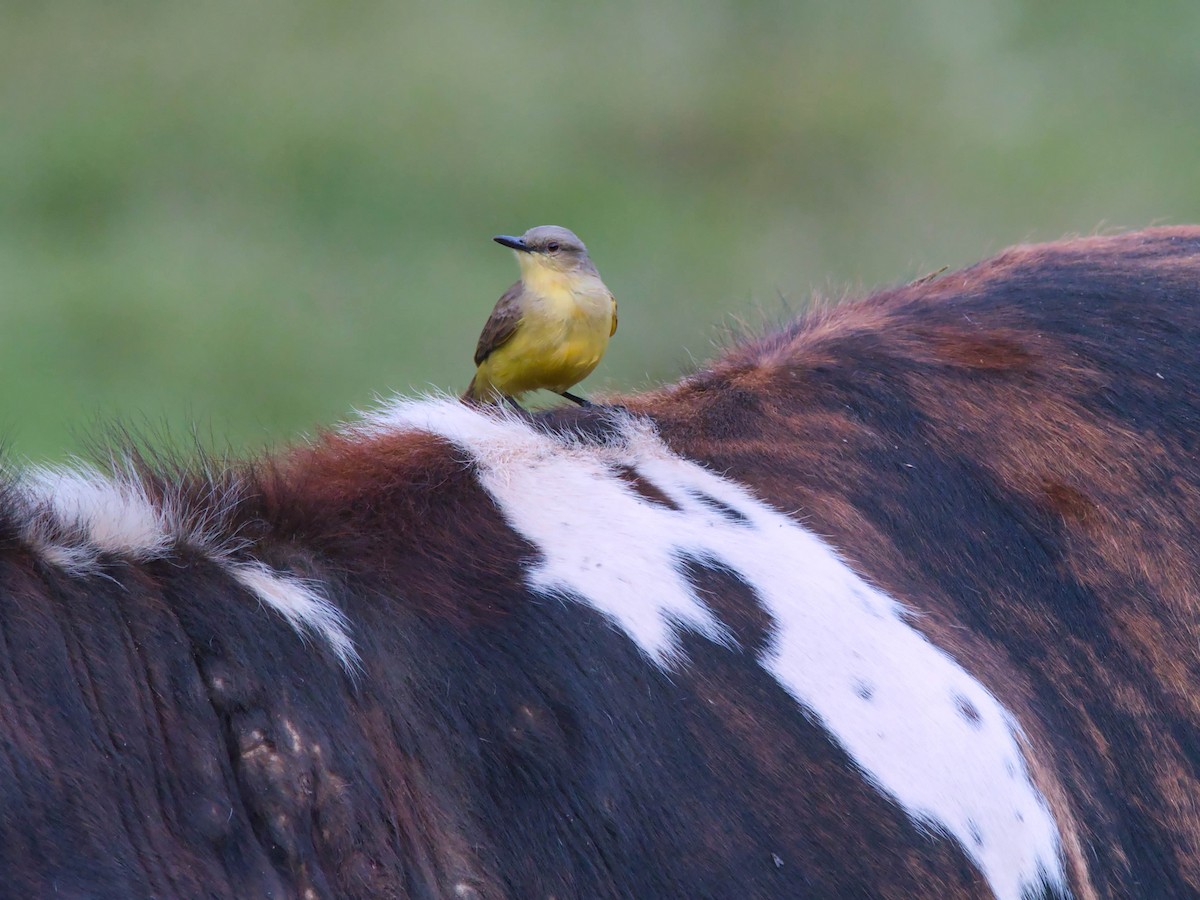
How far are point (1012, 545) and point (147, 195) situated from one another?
7.63m

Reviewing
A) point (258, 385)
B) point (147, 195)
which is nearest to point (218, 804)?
point (258, 385)

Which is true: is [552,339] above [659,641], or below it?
above

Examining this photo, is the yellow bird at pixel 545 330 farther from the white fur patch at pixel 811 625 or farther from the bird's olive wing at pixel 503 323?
the white fur patch at pixel 811 625

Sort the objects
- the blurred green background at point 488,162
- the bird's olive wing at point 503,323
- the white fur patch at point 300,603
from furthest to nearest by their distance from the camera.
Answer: the blurred green background at point 488,162
the bird's olive wing at point 503,323
the white fur patch at point 300,603

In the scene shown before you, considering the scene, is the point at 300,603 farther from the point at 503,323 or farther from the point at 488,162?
the point at 488,162

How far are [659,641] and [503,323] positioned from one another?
97cm

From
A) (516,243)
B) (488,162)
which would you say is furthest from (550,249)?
(488,162)

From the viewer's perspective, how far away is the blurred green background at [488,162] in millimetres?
7973

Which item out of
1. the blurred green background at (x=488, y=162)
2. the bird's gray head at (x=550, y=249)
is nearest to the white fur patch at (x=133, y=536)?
the bird's gray head at (x=550, y=249)

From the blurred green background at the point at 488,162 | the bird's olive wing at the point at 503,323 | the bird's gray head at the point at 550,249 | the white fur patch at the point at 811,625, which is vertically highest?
the bird's gray head at the point at 550,249

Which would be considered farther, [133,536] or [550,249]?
[550,249]

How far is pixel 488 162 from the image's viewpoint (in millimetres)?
9398

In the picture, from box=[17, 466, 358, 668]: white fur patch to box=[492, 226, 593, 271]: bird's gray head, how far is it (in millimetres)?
1145

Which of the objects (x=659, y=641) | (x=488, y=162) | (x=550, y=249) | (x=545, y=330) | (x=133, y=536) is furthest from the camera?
(x=488, y=162)
